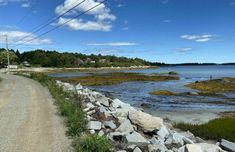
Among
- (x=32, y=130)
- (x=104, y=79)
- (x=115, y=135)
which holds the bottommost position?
(x=104, y=79)

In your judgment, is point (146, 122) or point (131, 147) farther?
point (146, 122)

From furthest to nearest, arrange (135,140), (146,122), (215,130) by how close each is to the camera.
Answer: (215,130) → (146,122) → (135,140)

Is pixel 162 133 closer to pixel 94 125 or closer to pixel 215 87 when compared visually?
pixel 94 125

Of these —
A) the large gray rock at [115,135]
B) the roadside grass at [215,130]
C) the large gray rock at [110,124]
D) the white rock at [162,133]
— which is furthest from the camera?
the roadside grass at [215,130]

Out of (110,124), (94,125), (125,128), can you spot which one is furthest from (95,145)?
(110,124)

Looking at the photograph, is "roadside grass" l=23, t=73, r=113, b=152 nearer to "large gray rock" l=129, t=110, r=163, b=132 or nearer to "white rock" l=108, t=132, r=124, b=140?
"white rock" l=108, t=132, r=124, b=140

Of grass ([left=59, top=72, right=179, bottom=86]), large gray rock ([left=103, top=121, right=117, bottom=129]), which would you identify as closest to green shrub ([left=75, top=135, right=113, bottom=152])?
large gray rock ([left=103, top=121, right=117, bottom=129])

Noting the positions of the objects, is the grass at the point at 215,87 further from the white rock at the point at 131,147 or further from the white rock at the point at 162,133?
the white rock at the point at 131,147

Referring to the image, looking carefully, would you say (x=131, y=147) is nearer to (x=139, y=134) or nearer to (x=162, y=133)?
(x=139, y=134)

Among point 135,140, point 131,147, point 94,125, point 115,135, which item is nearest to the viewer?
point 131,147

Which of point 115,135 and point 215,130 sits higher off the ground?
point 115,135

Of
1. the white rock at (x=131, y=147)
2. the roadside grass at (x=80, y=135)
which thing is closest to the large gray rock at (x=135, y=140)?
the white rock at (x=131, y=147)

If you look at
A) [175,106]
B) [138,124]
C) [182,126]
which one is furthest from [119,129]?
[175,106]

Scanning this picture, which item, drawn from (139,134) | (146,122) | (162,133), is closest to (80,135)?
(139,134)
